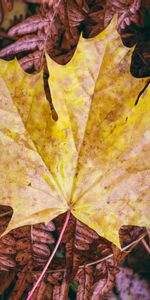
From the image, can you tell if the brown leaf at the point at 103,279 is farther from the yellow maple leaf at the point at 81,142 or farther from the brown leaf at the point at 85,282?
the yellow maple leaf at the point at 81,142

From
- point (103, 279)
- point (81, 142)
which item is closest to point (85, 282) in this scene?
point (103, 279)

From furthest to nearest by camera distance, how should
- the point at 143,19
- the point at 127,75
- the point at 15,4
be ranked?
the point at 15,4 < the point at 143,19 < the point at 127,75

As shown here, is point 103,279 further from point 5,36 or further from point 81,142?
point 5,36

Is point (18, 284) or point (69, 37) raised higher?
point (69, 37)

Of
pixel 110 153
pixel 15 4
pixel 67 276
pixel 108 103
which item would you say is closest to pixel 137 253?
pixel 67 276

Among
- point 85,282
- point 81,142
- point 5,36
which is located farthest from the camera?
point 5,36

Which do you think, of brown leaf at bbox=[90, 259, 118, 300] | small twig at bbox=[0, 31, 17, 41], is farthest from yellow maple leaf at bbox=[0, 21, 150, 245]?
small twig at bbox=[0, 31, 17, 41]

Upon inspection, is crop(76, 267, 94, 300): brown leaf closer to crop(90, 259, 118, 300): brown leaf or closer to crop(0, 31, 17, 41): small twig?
crop(90, 259, 118, 300): brown leaf

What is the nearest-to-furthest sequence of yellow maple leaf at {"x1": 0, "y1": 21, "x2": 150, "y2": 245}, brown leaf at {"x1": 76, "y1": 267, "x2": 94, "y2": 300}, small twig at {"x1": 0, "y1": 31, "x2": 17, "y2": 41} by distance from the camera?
yellow maple leaf at {"x1": 0, "y1": 21, "x2": 150, "y2": 245} < brown leaf at {"x1": 76, "y1": 267, "x2": 94, "y2": 300} < small twig at {"x1": 0, "y1": 31, "x2": 17, "y2": 41}

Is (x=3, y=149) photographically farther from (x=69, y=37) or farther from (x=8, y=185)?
(x=69, y=37)
